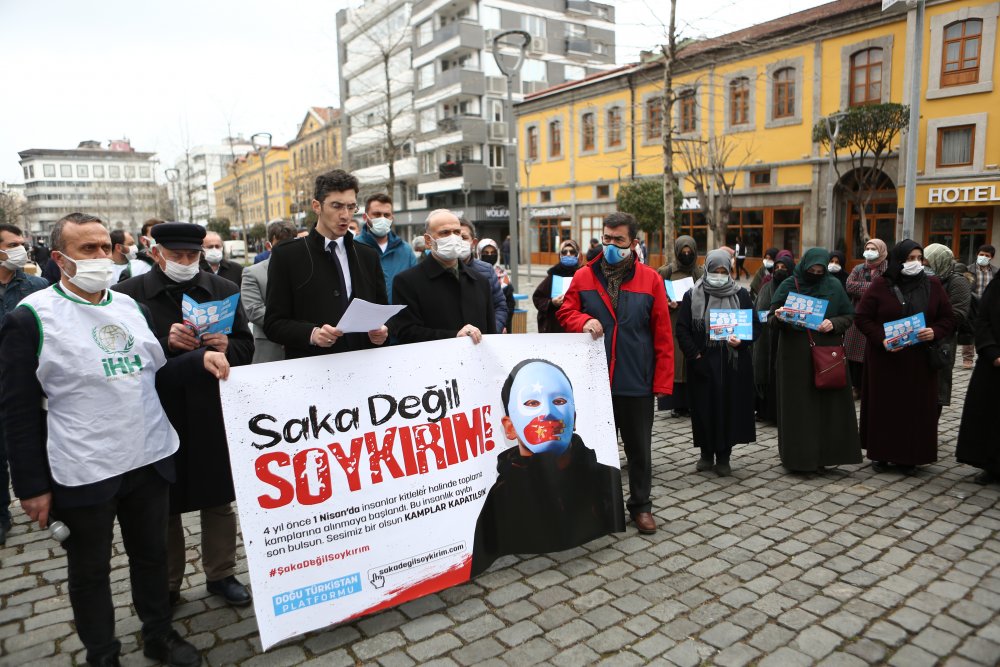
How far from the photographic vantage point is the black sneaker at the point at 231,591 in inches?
150

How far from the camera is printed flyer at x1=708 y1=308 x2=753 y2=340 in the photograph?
5.60 metres

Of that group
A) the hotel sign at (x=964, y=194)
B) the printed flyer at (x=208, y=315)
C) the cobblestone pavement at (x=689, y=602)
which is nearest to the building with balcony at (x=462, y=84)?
the hotel sign at (x=964, y=194)

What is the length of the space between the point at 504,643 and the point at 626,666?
609 millimetres

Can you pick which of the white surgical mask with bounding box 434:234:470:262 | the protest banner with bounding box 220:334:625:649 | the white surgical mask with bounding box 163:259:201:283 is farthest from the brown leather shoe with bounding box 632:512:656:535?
the white surgical mask with bounding box 163:259:201:283

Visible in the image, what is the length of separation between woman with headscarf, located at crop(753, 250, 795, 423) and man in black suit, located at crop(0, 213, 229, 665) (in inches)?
224

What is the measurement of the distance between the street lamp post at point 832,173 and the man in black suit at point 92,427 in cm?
2499

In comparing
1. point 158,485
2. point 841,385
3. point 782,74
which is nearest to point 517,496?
point 158,485

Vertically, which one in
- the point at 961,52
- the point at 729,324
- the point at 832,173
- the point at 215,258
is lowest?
the point at 729,324

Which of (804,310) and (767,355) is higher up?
(804,310)

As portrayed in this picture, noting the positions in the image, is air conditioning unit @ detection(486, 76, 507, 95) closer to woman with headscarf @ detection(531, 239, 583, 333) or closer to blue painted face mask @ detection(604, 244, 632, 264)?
woman with headscarf @ detection(531, 239, 583, 333)

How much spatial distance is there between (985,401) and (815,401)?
1.31 metres

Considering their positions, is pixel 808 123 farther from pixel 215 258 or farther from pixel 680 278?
pixel 215 258

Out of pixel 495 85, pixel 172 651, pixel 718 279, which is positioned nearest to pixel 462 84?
pixel 495 85

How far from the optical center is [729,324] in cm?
559
